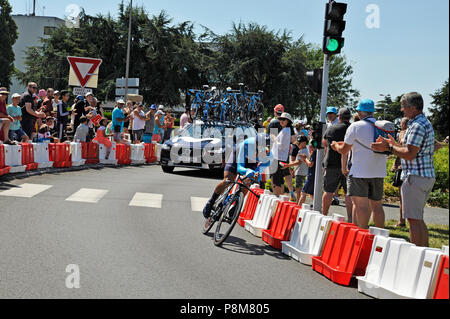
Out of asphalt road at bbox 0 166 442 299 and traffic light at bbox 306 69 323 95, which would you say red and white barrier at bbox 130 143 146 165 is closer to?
asphalt road at bbox 0 166 442 299

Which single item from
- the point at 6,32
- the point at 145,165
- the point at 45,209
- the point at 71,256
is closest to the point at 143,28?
the point at 6,32

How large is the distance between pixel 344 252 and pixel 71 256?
3.17 metres

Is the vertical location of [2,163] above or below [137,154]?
above

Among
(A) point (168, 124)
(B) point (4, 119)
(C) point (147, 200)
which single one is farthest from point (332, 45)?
(A) point (168, 124)

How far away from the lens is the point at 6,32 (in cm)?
7188

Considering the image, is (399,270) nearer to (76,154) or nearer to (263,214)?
(263,214)

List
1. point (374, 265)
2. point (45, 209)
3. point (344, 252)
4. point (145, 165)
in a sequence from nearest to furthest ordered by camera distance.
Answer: point (374, 265)
point (344, 252)
point (45, 209)
point (145, 165)

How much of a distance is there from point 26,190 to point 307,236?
23.5 ft

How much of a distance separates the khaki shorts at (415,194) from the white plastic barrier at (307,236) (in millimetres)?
859

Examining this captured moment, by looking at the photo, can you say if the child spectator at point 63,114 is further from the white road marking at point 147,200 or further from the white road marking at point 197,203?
the white road marking at point 197,203

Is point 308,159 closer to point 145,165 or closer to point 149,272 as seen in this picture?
point 149,272

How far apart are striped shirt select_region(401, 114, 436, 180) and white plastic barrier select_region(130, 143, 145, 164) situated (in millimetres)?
16450

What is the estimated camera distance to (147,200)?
1234 cm

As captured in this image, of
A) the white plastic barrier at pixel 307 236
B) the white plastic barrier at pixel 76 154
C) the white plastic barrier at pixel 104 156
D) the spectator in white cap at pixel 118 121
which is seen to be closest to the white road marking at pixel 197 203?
the white plastic barrier at pixel 307 236
